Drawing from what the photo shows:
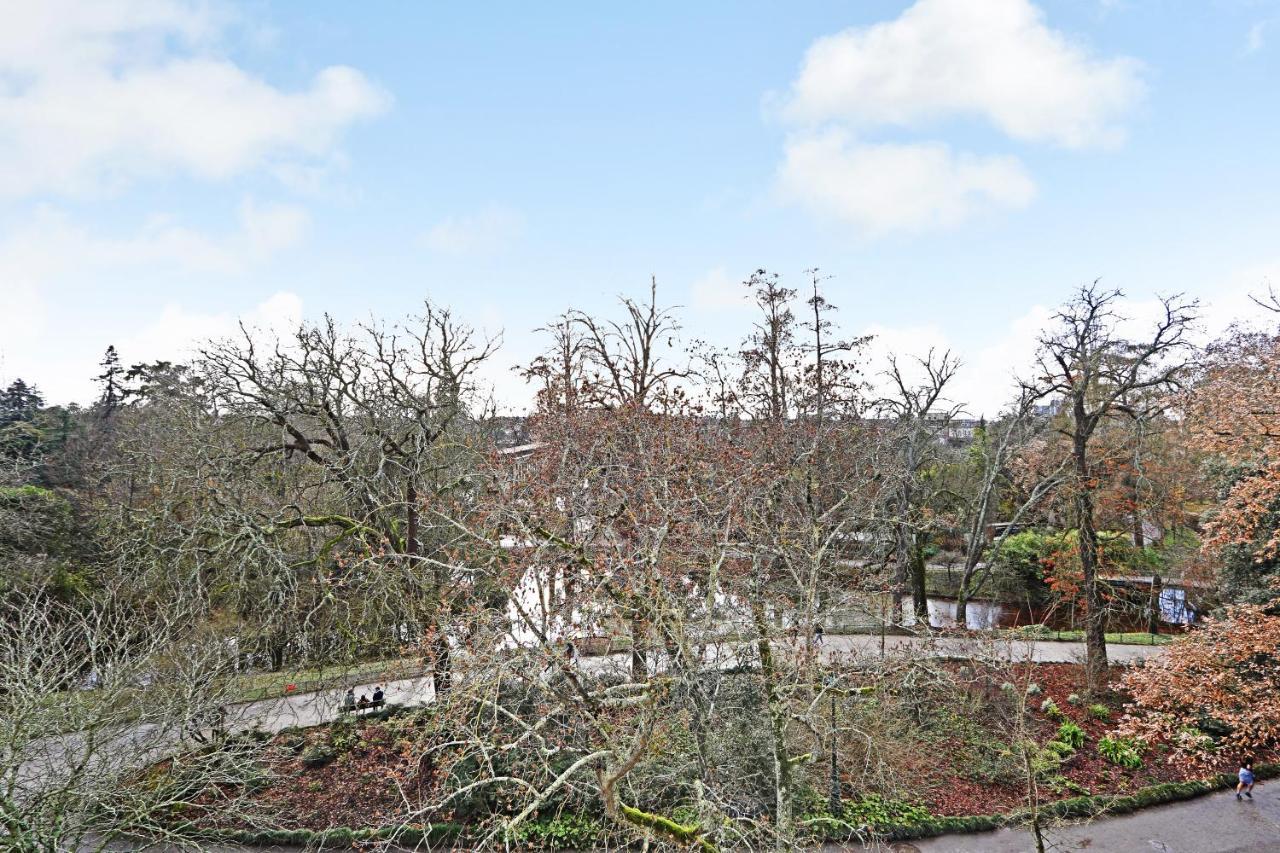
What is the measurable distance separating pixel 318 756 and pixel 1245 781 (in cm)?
1744

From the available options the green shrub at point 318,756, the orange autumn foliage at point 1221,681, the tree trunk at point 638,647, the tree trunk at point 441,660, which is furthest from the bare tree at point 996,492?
the green shrub at point 318,756

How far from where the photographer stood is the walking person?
1158 cm

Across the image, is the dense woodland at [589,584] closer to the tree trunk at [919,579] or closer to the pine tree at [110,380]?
the tree trunk at [919,579]

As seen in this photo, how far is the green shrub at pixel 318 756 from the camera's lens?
1325 cm

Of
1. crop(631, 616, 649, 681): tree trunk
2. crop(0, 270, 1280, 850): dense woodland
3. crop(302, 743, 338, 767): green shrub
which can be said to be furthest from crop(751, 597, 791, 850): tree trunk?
crop(302, 743, 338, 767): green shrub

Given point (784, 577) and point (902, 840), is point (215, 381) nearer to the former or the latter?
point (784, 577)

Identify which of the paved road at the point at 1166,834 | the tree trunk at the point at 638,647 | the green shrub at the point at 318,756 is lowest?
the paved road at the point at 1166,834

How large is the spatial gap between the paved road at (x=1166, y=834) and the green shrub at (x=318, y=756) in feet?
36.2

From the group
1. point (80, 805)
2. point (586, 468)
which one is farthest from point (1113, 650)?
point (80, 805)

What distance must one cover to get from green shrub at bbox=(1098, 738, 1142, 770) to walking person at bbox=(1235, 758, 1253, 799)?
1.47 metres

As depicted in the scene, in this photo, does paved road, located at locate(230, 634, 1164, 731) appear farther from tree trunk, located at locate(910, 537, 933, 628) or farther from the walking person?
the walking person

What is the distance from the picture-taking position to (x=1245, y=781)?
1162 centimetres

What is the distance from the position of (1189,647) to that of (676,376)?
10.8 meters

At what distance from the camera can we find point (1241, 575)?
15.4 metres
